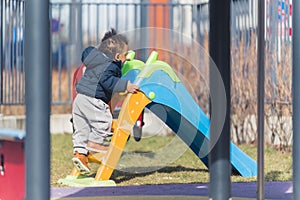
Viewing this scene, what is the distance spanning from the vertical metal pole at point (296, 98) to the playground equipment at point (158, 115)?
9.97ft

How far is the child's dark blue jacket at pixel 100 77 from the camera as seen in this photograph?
7.43 meters

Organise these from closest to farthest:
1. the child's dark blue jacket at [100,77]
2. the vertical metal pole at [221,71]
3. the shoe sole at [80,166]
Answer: the vertical metal pole at [221,71]
the shoe sole at [80,166]
the child's dark blue jacket at [100,77]

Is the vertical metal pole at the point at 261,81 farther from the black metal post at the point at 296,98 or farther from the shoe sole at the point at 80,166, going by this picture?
the shoe sole at the point at 80,166

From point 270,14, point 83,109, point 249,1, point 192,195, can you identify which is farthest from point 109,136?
point 249,1

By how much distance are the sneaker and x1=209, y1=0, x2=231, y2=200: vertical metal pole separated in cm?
235

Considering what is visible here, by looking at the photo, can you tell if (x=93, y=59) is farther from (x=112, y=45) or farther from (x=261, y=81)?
(x=261, y=81)

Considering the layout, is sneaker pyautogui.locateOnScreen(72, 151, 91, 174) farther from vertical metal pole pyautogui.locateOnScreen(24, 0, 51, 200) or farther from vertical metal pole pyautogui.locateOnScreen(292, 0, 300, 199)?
vertical metal pole pyautogui.locateOnScreen(24, 0, 51, 200)

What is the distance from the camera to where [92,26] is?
1312cm

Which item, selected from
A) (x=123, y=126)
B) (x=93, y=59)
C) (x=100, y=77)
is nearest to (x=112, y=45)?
(x=93, y=59)

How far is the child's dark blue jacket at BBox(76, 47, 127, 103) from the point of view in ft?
24.4

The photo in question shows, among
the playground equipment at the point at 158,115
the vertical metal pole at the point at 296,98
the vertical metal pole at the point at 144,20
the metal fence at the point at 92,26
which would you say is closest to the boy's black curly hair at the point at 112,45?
the playground equipment at the point at 158,115

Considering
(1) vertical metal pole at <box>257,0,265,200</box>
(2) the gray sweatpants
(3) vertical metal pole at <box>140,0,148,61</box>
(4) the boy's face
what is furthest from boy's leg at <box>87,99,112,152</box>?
(3) vertical metal pole at <box>140,0,148,61</box>

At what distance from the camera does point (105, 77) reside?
745 centimetres

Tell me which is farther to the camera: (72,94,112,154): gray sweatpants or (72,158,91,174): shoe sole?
(72,94,112,154): gray sweatpants
